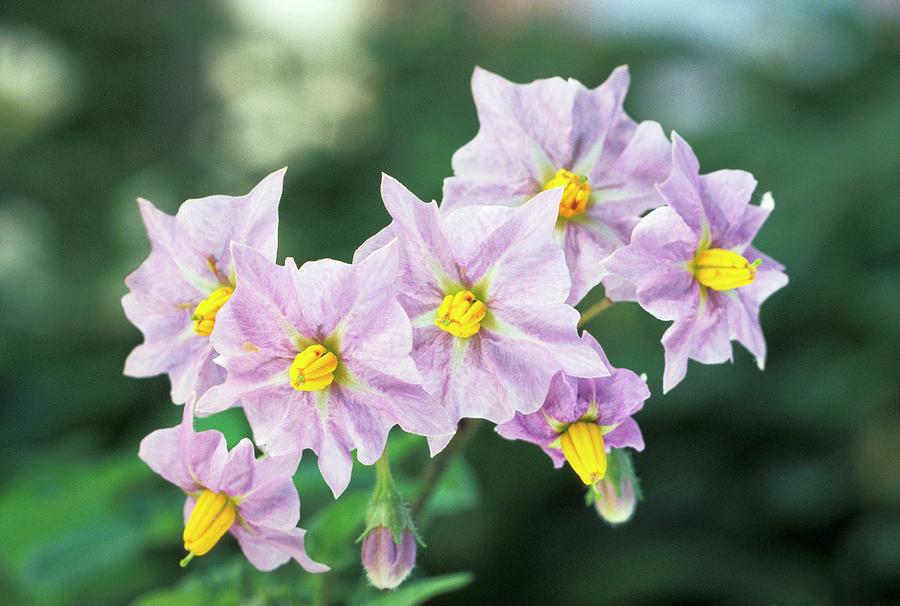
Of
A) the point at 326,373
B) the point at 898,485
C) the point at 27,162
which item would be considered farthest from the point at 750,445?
the point at 27,162

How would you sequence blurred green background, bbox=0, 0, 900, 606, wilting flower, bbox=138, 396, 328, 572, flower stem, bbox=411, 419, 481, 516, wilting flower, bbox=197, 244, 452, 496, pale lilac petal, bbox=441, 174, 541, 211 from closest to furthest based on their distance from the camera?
wilting flower, bbox=197, 244, 452, 496 < wilting flower, bbox=138, 396, 328, 572 < pale lilac petal, bbox=441, 174, 541, 211 < flower stem, bbox=411, 419, 481, 516 < blurred green background, bbox=0, 0, 900, 606

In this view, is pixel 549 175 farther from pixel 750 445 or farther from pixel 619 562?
pixel 750 445

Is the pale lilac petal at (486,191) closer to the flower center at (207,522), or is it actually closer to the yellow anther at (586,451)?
the yellow anther at (586,451)

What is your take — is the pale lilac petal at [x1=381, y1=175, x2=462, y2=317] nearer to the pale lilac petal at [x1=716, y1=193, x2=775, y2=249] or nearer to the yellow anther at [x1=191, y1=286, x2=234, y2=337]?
the yellow anther at [x1=191, y1=286, x2=234, y2=337]

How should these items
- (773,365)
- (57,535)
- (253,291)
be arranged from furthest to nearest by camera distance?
(773,365), (57,535), (253,291)

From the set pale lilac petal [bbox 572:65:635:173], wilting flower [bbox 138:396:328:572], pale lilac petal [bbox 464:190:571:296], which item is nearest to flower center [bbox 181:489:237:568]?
wilting flower [bbox 138:396:328:572]

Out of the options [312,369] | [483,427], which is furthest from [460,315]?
[483,427]

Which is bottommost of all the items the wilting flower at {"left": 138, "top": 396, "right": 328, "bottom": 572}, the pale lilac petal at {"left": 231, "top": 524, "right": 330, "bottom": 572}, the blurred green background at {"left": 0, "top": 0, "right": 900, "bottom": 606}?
the blurred green background at {"left": 0, "top": 0, "right": 900, "bottom": 606}
